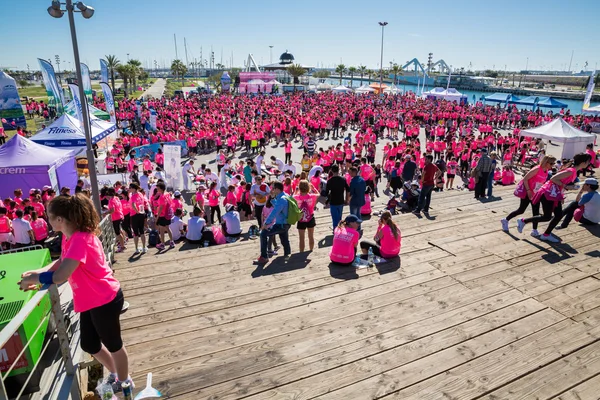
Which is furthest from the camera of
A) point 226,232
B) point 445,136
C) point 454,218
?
Result: point 445,136

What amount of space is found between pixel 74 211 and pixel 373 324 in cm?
292

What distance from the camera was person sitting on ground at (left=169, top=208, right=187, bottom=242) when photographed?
8213mm

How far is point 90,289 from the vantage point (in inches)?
95.4

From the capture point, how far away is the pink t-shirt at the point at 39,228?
827 cm

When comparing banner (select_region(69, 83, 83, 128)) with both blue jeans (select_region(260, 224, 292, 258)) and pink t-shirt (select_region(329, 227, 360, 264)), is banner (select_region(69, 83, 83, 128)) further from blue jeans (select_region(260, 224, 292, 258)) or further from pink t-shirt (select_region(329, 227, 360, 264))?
pink t-shirt (select_region(329, 227, 360, 264))

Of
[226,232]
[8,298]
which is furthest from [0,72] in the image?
[8,298]

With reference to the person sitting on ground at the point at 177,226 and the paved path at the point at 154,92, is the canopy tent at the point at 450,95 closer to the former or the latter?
the person sitting on ground at the point at 177,226

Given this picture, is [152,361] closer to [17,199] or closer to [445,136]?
[17,199]

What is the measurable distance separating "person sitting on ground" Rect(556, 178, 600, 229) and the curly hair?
23.6 ft

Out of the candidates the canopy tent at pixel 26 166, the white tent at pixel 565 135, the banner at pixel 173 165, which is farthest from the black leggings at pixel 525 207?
the canopy tent at pixel 26 166

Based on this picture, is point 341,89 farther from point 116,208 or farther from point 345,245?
point 345,245

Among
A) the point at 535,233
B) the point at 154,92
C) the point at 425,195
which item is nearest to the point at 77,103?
the point at 425,195

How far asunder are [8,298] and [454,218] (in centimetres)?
712

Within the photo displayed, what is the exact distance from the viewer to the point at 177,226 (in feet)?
27.3
